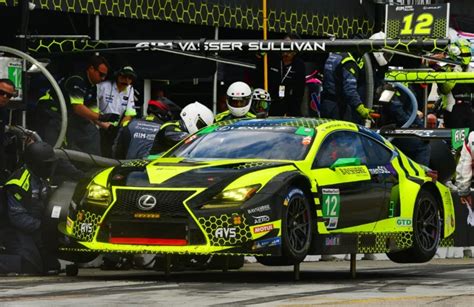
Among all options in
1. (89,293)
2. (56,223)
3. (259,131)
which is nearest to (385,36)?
(259,131)

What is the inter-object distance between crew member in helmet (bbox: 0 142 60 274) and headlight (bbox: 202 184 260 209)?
7.14ft

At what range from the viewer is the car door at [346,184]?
13055 millimetres

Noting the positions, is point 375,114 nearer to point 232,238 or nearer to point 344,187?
point 344,187

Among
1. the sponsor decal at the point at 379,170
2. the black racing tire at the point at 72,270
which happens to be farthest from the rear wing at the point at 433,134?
the black racing tire at the point at 72,270

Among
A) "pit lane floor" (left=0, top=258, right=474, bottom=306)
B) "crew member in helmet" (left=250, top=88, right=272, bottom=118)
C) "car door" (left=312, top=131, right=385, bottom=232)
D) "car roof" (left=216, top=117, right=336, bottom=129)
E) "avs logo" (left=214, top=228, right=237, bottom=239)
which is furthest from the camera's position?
"crew member in helmet" (left=250, top=88, right=272, bottom=118)

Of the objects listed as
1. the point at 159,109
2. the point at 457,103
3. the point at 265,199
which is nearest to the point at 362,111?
the point at 457,103

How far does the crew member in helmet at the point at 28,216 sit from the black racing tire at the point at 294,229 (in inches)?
94.6

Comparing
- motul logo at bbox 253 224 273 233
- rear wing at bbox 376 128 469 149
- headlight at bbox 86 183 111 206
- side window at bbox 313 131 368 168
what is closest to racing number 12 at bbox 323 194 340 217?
side window at bbox 313 131 368 168

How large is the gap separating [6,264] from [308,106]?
27.5 ft

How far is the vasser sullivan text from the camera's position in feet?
63.5

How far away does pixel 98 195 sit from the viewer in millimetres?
12406

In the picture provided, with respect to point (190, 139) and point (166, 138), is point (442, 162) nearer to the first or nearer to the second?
point (166, 138)

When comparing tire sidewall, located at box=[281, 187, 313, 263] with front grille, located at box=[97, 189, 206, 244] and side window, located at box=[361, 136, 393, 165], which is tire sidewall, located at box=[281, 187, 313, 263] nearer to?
front grille, located at box=[97, 189, 206, 244]

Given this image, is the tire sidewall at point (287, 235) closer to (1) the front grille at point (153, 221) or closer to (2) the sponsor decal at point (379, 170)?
(1) the front grille at point (153, 221)
